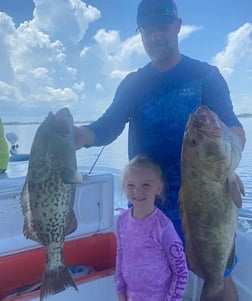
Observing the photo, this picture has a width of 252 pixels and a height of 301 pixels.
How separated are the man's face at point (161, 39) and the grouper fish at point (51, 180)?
3.03ft

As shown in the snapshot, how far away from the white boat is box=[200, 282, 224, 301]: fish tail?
2.98 feet

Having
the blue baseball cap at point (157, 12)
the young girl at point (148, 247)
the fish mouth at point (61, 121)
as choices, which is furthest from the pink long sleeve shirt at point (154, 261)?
the blue baseball cap at point (157, 12)

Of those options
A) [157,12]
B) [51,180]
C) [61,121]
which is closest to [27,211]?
[51,180]

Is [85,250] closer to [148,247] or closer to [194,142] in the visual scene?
[148,247]

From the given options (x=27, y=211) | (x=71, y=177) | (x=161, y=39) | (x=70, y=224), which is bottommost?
(x=70, y=224)

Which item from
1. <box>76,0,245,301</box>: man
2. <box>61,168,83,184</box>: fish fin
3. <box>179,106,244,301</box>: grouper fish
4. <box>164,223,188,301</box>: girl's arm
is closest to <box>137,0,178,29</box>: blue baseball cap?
<box>76,0,245,301</box>: man

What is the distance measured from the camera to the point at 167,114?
2.77m

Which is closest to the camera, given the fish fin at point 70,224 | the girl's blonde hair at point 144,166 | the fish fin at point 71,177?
the fish fin at point 71,177

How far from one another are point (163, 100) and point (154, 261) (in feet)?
3.75

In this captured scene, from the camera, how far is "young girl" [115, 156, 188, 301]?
2.43 metres

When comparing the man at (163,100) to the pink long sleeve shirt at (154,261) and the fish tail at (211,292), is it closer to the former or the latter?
the pink long sleeve shirt at (154,261)

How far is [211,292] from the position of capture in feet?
7.46

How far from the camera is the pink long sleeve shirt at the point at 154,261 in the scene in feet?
7.95

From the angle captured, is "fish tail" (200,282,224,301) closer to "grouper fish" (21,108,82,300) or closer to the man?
the man
